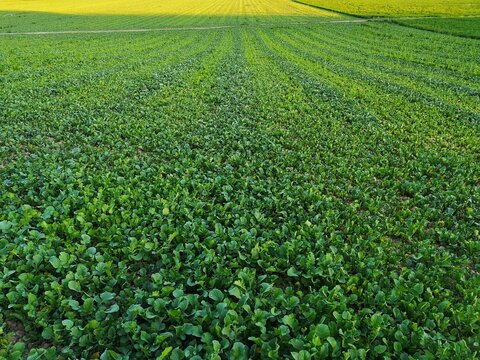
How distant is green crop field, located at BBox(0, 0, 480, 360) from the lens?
4020mm

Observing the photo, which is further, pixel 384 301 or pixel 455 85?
pixel 455 85

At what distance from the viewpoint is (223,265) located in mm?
5055

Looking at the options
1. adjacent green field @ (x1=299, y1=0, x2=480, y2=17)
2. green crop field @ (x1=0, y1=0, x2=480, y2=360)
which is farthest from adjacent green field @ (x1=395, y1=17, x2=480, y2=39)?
green crop field @ (x1=0, y1=0, x2=480, y2=360)

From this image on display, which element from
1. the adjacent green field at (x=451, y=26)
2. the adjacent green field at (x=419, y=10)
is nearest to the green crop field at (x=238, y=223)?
the adjacent green field at (x=451, y=26)

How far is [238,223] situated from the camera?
5945 millimetres

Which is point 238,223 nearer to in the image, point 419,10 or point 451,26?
point 451,26

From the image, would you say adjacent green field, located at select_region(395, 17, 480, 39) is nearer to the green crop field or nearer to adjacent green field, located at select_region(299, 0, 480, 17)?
adjacent green field, located at select_region(299, 0, 480, 17)

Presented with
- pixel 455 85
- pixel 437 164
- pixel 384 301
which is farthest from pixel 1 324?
pixel 455 85

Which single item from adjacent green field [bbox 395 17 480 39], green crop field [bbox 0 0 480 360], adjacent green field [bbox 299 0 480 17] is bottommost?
green crop field [bbox 0 0 480 360]

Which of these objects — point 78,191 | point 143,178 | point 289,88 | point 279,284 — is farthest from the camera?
point 289,88

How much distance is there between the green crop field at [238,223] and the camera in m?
4.02

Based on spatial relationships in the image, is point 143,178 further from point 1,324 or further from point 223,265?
point 1,324

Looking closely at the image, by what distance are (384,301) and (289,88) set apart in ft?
41.5

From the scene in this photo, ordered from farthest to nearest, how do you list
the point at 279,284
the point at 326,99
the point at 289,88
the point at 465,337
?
the point at 289,88, the point at 326,99, the point at 279,284, the point at 465,337
